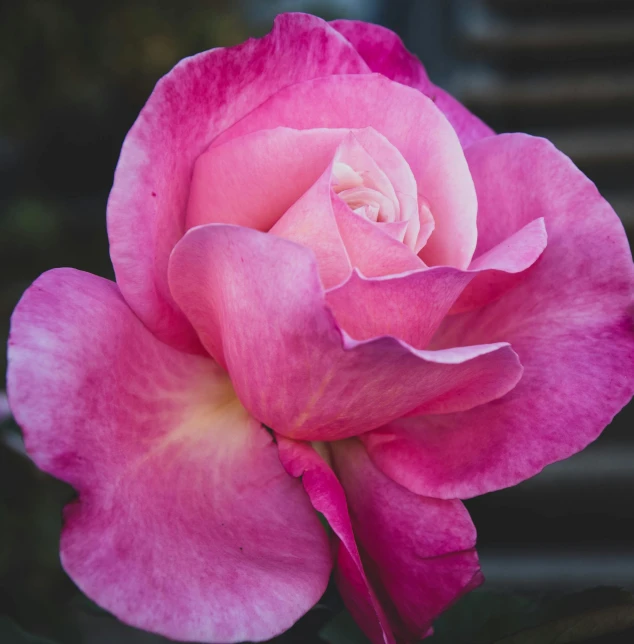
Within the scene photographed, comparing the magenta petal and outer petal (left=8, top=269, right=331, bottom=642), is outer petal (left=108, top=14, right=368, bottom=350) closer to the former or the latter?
outer petal (left=8, top=269, right=331, bottom=642)

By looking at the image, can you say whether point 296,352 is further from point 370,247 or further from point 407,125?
point 407,125

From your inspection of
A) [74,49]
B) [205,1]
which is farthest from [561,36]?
[74,49]

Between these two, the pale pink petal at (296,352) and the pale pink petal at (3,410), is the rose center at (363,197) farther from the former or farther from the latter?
the pale pink petal at (3,410)

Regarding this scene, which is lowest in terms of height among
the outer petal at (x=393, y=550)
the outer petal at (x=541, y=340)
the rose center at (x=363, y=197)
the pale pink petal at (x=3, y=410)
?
the pale pink petal at (x=3, y=410)

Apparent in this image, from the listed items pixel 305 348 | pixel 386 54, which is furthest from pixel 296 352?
pixel 386 54

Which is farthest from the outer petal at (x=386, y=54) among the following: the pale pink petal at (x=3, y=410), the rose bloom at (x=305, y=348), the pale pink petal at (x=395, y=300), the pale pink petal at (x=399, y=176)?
the pale pink petal at (x=3, y=410)

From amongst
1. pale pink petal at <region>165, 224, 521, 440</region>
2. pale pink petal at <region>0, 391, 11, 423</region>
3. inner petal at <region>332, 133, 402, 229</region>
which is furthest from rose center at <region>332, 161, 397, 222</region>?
pale pink petal at <region>0, 391, 11, 423</region>

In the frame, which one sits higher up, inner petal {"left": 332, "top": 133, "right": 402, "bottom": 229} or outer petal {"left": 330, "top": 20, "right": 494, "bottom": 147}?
outer petal {"left": 330, "top": 20, "right": 494, "bottom": 147}
